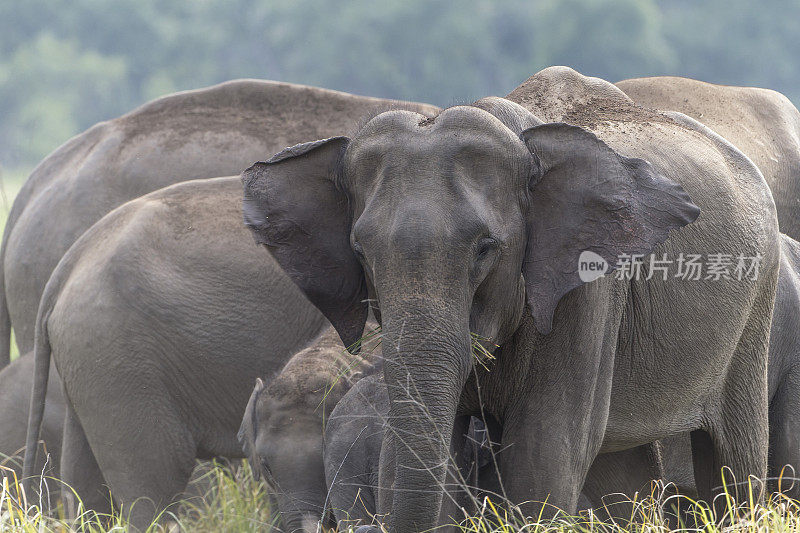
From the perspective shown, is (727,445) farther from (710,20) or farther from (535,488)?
(710,20)

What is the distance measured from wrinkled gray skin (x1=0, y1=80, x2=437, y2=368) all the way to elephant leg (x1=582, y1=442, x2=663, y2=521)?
6.21ft

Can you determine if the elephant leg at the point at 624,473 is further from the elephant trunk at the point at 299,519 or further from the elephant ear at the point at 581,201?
the elephant ear at the point at 581,201

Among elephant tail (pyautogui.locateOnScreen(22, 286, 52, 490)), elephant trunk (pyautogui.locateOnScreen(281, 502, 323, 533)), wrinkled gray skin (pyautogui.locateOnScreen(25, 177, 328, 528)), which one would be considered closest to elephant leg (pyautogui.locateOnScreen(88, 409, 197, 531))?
wrinkled gray skin (pyautogui.locateOnScreen(25, 177, 328, 528))

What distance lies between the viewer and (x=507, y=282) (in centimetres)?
284

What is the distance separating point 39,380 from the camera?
436 centimetres

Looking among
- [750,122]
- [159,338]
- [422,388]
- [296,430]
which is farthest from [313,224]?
[750,122]

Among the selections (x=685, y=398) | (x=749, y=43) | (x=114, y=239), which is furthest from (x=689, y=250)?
(x=749, y=43)

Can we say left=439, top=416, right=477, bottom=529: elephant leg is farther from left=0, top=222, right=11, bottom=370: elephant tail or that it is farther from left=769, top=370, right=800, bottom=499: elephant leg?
left=0, top=222, right=11, bottom=370: elephant tail

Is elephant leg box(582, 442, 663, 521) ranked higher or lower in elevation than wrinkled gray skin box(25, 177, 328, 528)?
lower

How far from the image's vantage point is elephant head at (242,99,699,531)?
8.56ft

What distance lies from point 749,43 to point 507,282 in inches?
1688

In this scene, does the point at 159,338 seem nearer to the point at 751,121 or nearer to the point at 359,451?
the point at 359,451

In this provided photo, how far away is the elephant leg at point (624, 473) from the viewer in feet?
13.5

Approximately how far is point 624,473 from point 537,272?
1.48 m
